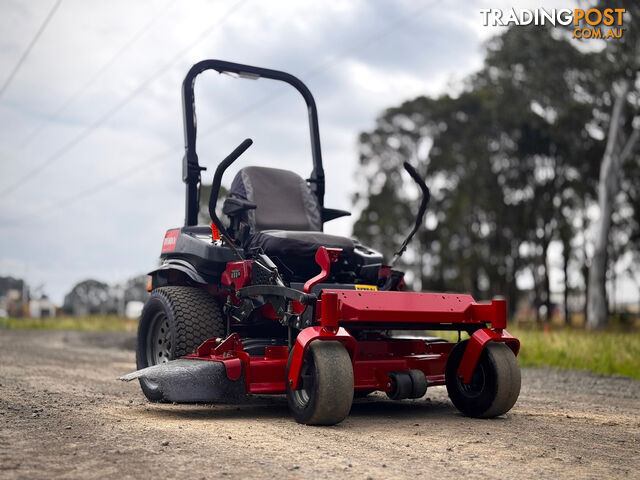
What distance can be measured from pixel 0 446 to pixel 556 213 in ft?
109

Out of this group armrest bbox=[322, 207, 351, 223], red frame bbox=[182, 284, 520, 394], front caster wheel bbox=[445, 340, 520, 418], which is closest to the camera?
red frame bbox=[182, 284, 520, 394]

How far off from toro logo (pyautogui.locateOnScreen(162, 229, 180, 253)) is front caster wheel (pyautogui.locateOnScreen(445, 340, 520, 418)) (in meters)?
2.71

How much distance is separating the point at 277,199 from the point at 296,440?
300 centimetres

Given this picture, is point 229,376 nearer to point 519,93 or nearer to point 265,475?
point 265,475

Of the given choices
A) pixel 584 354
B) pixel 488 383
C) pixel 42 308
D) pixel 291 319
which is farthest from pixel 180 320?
pixel 42 308

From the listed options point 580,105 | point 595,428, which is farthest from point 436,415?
point 580,105

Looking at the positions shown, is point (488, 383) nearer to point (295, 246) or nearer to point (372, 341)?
point (372, 341)

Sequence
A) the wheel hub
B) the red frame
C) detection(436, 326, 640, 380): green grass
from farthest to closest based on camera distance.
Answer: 1. detection(436, 326, 640, 380): green grass
2. the wheel hub
3. the red frame

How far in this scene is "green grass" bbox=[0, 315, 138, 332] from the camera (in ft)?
105

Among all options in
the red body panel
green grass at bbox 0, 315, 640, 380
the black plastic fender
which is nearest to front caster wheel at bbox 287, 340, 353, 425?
the red body panel

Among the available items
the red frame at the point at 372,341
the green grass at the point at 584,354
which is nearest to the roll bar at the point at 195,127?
the red frame at the point at 372,341

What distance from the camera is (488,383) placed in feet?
21.1

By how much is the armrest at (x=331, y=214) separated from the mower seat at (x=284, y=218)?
0.09 meters

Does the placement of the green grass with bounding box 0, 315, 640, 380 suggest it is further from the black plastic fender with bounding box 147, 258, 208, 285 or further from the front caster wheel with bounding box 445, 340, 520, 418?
the black plastic fender with bounding box 147, 258, 208, 285
